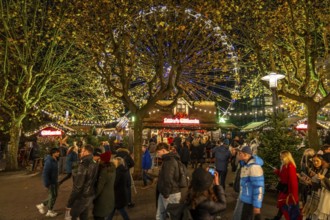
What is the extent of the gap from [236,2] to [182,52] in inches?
171

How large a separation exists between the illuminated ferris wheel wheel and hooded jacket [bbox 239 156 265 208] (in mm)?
9176

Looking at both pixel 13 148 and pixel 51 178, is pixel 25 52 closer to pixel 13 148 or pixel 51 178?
pixel 13 148

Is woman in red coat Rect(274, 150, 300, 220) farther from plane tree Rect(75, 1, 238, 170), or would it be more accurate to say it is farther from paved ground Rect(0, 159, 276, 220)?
plane tree Rect(75, 1, 238, 170)

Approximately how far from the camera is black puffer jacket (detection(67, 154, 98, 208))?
592cm

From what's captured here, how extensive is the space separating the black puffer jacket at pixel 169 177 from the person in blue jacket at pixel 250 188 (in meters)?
1.13

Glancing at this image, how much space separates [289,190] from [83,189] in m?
3.85

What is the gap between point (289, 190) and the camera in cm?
663

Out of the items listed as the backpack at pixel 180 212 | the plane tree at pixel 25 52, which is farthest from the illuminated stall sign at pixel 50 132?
the backpack at pixel 180 212

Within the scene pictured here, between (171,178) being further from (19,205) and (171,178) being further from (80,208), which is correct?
(19,205)

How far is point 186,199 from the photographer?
3992mm

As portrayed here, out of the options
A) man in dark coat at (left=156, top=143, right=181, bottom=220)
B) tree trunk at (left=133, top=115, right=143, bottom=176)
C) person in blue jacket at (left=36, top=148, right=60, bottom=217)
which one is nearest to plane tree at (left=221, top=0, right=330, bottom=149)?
tree trunk at (left=133, top=115, right=143, bottom=176)

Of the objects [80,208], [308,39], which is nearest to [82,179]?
[80,208]

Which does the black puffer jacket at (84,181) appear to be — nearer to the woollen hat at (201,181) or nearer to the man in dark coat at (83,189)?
the man in dark coat at (83,189)

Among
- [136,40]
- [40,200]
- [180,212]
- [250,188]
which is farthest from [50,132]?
[180,212]
